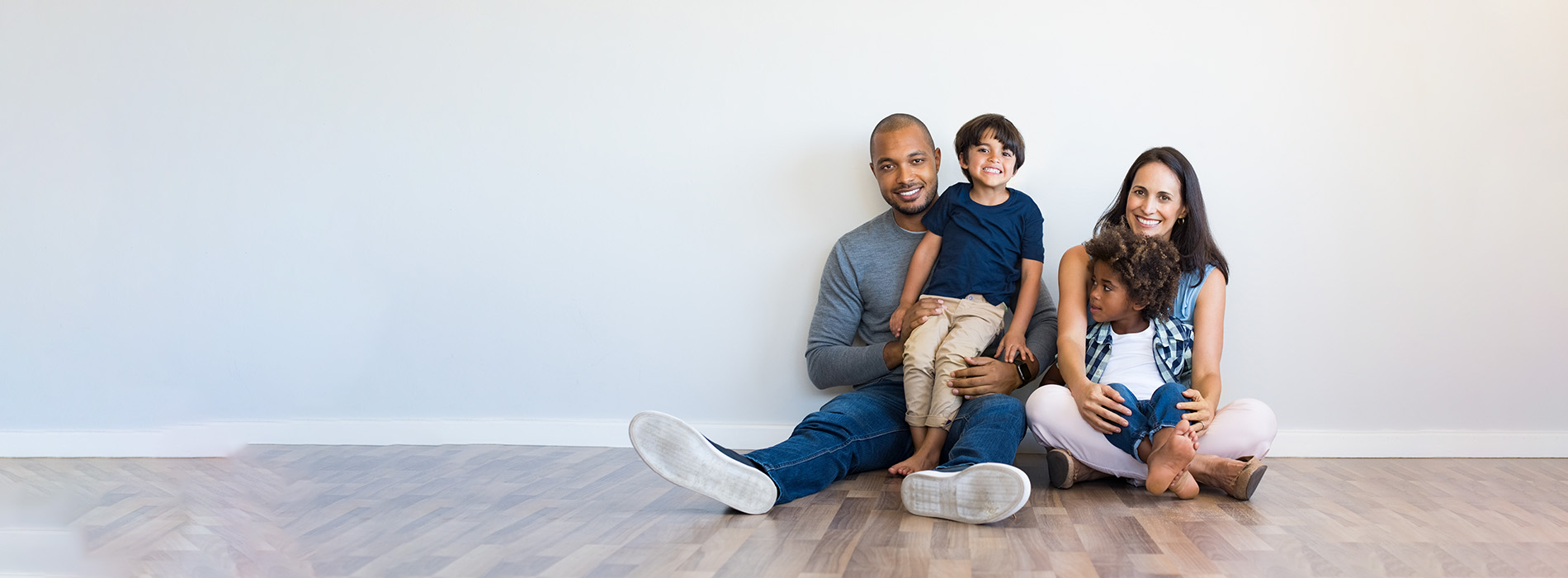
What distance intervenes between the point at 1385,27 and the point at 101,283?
3327mm

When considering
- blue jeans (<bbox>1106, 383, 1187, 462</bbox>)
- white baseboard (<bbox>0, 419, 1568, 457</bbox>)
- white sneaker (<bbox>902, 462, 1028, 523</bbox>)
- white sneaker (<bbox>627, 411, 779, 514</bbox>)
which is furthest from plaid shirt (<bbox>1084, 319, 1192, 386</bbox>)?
white sneaker (<bbox>627, 411, 779, 514</bbox>)

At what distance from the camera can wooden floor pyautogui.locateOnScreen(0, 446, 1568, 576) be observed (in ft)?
4.18

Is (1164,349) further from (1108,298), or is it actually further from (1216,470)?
(1216,470)

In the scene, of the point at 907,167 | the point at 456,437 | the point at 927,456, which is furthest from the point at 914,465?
the point at 456,437

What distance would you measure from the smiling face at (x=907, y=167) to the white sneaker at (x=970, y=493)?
2.73 ft

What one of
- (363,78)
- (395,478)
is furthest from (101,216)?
(395,478)

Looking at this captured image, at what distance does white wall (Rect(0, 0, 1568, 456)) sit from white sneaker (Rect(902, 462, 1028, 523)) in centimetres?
88

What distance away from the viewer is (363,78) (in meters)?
2.50

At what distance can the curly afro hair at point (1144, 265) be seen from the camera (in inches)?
72.1

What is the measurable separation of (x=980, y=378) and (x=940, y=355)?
10cm

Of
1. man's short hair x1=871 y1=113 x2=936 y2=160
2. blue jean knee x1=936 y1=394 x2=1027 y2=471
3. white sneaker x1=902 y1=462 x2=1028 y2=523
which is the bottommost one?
white sneaker x1=902 y1=462 x2=1028 y2=523

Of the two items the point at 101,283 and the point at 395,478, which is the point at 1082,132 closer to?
the point at 395,478

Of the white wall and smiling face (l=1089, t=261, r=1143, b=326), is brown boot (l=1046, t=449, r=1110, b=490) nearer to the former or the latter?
smiling face (l=1089, t=261, r=1143, b=326)

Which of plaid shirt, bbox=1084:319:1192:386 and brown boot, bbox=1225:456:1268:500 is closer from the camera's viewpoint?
brown boot, bbox=1225:456:1268:500
